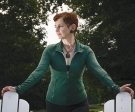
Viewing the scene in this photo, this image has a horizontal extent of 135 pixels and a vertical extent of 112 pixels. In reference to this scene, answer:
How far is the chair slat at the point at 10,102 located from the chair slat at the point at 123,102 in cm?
86

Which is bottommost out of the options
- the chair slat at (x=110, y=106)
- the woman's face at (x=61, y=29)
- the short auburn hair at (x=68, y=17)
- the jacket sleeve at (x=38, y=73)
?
the chair slat at (x=110, y=106)

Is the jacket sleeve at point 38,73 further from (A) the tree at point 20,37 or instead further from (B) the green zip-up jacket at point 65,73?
(A) the tree at point 20,37

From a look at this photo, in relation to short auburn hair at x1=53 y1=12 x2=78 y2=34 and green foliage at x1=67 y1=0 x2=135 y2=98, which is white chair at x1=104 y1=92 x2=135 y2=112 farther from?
green foliage at x1=67 y1=0 x2=135 y2=98

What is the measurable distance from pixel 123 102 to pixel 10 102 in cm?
95

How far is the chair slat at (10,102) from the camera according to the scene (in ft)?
11.9

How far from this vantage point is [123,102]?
3479 mm

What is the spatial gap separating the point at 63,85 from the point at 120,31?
2066 cm

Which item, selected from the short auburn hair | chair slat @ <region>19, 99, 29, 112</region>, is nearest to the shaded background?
the short auburn hair

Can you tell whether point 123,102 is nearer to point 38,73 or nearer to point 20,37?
point 38,73

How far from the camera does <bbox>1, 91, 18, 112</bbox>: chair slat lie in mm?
3631

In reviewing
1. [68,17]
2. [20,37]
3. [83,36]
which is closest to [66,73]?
[68,17]

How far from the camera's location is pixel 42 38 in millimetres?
29016

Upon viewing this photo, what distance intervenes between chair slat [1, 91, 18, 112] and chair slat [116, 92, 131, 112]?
2.81 ft

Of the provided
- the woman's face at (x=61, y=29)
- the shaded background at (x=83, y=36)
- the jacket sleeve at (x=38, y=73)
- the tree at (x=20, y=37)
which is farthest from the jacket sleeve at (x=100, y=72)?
the tree at (x=20, y=37)
